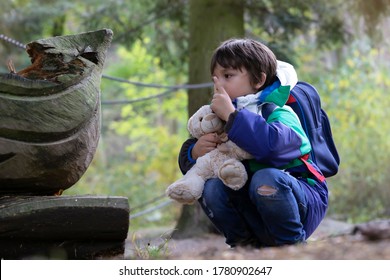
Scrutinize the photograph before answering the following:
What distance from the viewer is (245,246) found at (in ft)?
→ 10.3

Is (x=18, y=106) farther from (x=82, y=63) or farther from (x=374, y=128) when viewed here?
(x=374, y=128)

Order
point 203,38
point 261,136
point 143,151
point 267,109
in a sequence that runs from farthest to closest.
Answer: point 143,151, point 203,38, point 267,109, point 261,136

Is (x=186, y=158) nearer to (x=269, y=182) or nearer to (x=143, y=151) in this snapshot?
(x=269, y=182)

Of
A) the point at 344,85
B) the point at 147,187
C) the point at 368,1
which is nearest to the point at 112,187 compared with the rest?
the point at 147,187

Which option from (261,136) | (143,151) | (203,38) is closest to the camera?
(261,136)

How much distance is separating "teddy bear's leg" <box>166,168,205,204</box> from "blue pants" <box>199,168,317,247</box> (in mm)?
42

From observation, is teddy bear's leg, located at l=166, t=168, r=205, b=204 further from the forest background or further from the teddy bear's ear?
the forest background

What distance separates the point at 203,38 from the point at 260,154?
394cm

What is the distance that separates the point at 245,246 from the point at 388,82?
9.63m

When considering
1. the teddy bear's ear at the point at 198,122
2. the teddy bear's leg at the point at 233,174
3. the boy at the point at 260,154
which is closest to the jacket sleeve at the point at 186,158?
the boy at the point at 260,154

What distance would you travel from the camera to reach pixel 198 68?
6.70 metres

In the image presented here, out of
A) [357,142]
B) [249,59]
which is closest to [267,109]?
[249,59]

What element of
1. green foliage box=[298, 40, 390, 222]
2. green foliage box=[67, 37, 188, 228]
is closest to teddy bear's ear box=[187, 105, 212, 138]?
green foliage box=[298, 40, 390, 222]

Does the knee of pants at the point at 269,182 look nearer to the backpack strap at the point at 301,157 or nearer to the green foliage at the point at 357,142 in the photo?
the backpack strap at the point at 301,157
